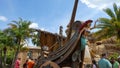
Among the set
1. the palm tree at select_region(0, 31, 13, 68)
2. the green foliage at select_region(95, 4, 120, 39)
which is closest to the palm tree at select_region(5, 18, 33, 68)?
the palm tree at select_region(0, 31, 13, 68)

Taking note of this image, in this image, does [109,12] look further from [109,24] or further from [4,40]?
[4,40]

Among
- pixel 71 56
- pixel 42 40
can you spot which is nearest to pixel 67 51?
pixel 71 56

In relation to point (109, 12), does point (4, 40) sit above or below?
below

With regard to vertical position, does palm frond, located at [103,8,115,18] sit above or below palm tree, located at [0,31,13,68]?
above

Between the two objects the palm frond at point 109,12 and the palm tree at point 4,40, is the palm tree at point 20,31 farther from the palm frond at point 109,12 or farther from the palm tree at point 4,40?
the palm frond at point 109,12

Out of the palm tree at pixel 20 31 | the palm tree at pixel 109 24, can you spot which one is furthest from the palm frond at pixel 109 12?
the palm tree at pixel 20 31

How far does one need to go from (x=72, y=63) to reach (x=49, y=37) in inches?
552

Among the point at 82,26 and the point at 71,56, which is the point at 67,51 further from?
the point at 82,26

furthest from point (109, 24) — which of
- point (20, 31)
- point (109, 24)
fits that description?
point (20, 31)

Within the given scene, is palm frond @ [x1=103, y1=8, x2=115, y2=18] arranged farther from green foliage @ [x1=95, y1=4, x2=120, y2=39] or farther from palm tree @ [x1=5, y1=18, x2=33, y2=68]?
palm tree @ [x1=5, y1=18, x2=33, y2=68]

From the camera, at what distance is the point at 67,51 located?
10094 mm

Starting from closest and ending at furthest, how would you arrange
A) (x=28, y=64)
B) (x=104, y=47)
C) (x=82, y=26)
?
(x=82, y=26)
(x=28, y=64)
(x=104, y=47)

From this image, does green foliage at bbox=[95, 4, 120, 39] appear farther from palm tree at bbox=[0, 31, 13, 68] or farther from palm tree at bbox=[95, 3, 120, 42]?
palm tree at bbox=[0, 31, 13, 68]

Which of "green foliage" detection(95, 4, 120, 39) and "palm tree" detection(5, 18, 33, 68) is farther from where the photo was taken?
"palm tree" detection(5, 18, 33, 68)
